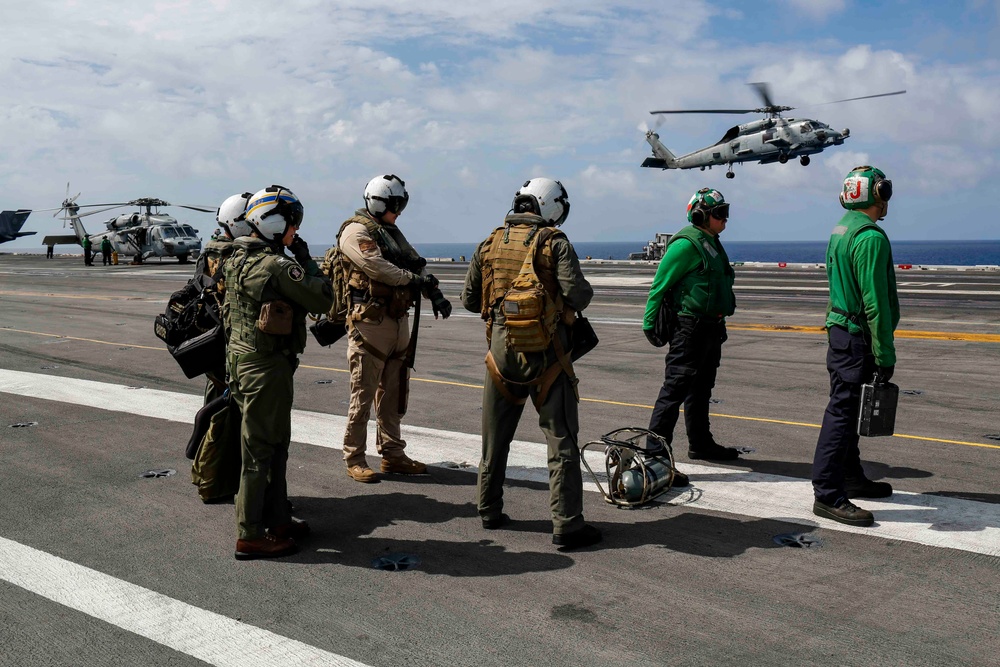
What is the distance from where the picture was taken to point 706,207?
6.63 meters

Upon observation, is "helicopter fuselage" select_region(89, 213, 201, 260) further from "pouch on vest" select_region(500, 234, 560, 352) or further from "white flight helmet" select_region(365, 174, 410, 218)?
"pouch on vest" select_region(500, 234, 560, 352)

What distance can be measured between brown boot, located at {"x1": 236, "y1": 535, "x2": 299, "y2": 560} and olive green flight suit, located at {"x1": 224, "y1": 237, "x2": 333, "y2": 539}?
0.13 ft

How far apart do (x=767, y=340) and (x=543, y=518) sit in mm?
10019

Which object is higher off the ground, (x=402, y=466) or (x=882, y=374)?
(x=882, y=374)

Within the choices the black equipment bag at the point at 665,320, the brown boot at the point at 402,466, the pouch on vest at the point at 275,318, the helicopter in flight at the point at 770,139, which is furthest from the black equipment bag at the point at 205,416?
the helicopter in flight at the point at 770,139

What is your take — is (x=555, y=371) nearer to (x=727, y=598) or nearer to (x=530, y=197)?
(x=530, y=197)

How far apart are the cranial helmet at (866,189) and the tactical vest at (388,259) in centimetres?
311

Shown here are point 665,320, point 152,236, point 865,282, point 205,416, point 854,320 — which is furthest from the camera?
point 152,236

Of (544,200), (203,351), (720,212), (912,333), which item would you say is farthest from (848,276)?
(912,333)

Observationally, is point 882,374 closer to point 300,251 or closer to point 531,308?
point 531,308

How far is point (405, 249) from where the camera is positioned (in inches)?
257

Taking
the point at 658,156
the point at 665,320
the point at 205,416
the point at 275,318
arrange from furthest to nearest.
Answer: the point at 658,156
the point at 665,320
the point at 205,416
the point at 275,318

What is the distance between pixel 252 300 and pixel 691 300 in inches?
134

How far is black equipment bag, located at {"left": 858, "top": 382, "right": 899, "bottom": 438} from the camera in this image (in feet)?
17.3
